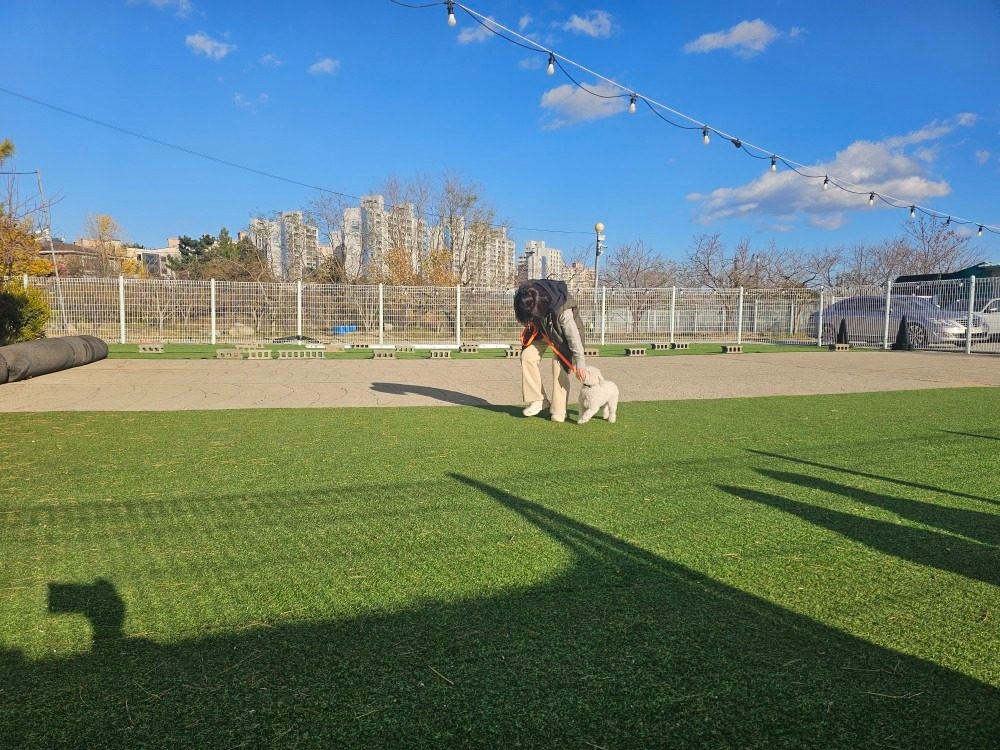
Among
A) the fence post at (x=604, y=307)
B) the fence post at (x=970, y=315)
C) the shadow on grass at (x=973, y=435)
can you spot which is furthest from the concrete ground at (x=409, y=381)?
the fence post at (x=604, y=307)

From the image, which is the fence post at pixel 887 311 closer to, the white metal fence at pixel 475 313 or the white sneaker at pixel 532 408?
the white metal fence at pixel 475 313

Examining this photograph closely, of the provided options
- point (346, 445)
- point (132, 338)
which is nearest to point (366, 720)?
point (346, 445)

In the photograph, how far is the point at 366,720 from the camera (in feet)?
6.70

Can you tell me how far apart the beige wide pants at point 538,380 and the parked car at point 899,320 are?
19.7 metres

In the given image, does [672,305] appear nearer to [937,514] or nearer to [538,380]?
[538,380]

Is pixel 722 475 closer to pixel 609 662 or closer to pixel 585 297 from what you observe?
pixel 609 662

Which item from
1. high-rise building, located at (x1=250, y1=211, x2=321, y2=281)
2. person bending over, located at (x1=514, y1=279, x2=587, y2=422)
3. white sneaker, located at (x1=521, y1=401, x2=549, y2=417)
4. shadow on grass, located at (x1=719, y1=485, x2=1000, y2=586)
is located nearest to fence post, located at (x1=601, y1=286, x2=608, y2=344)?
white sneaker, located at (x1=521, y1=401, x2=549, y2=417)

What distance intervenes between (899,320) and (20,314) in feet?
88.3

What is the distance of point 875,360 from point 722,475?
1576 centimetres

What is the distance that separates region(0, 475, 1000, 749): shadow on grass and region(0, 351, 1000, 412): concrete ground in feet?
22.7

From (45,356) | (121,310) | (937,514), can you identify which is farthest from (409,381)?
(121,310)

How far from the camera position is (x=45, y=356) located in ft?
41.3

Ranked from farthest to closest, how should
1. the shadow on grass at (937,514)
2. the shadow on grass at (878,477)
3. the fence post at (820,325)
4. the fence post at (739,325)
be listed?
the fence post at (739,325) → the fence post at (820,325) → the shadow on grass at (878,477) → the shadow on grass at (937,514)

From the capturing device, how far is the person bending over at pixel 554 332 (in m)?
7.47
